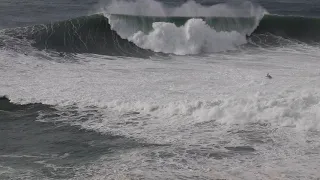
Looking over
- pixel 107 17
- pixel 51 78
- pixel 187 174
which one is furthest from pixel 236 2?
pixel 187 174

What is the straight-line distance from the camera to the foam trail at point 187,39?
69.0 feet

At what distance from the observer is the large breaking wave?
69.7 feet

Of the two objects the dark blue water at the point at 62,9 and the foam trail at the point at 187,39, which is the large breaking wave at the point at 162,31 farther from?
the dark blue water at the point at 62,9

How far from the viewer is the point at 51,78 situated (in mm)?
16922

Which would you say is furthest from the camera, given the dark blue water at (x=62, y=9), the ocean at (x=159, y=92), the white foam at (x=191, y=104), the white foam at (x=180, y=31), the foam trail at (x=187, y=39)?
the dark blue water at (x=62, y=9)

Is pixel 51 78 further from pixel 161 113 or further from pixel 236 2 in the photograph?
pixel 236 2

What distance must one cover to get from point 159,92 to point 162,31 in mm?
7235

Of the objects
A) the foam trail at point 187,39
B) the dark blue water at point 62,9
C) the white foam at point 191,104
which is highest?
the dark blue water at point 62,9

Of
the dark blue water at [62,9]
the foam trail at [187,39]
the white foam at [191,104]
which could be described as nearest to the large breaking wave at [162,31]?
the foam trail at [187,39]

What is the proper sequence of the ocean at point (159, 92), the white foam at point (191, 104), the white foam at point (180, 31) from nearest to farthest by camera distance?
the white foam at point (191, 104) → the ocean at point (159, 92) → the white foam at point (180, 31)

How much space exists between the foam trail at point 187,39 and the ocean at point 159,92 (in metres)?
0.06

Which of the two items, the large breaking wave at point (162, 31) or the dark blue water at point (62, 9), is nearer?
the large breaking wave at point (162, 31)

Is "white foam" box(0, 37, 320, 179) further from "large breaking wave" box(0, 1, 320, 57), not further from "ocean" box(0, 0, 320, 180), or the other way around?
"large breaking wave" box(0, 1, 320, 57)

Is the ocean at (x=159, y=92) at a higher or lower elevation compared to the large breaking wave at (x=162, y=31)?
lower
